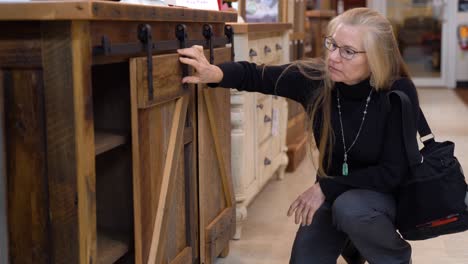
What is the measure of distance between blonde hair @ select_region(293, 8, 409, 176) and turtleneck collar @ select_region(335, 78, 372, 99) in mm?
28

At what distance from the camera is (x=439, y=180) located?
1901 millimetres

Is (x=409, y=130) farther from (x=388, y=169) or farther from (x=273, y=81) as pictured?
(x=273, y=81)

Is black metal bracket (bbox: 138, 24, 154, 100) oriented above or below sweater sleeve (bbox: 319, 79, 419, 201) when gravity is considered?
above

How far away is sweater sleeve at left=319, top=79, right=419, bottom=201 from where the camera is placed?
6.34 ft

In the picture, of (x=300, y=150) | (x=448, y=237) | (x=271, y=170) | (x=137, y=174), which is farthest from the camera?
(x=300, y=150)

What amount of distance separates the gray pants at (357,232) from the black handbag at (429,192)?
0.20ft

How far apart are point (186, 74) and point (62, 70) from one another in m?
0.58

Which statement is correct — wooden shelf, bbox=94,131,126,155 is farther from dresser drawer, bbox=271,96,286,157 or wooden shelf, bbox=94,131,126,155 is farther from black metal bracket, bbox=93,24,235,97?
dresser drawer, bbox=271,96,286,157

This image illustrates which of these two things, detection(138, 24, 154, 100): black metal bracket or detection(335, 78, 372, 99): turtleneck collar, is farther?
detection(335, 78, 372, 99): turtleneck collar

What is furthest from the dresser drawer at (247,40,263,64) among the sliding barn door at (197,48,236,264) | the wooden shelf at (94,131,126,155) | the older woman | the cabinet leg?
the wooden shelf at (94,131,126,155)

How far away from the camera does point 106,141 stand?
5.43 feet

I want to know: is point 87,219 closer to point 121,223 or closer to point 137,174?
point 137,174

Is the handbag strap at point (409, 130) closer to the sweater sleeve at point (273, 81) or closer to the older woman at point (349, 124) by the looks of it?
the older woman at point (349, 124)

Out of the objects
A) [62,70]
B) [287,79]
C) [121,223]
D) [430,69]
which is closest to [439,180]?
[287,79]
